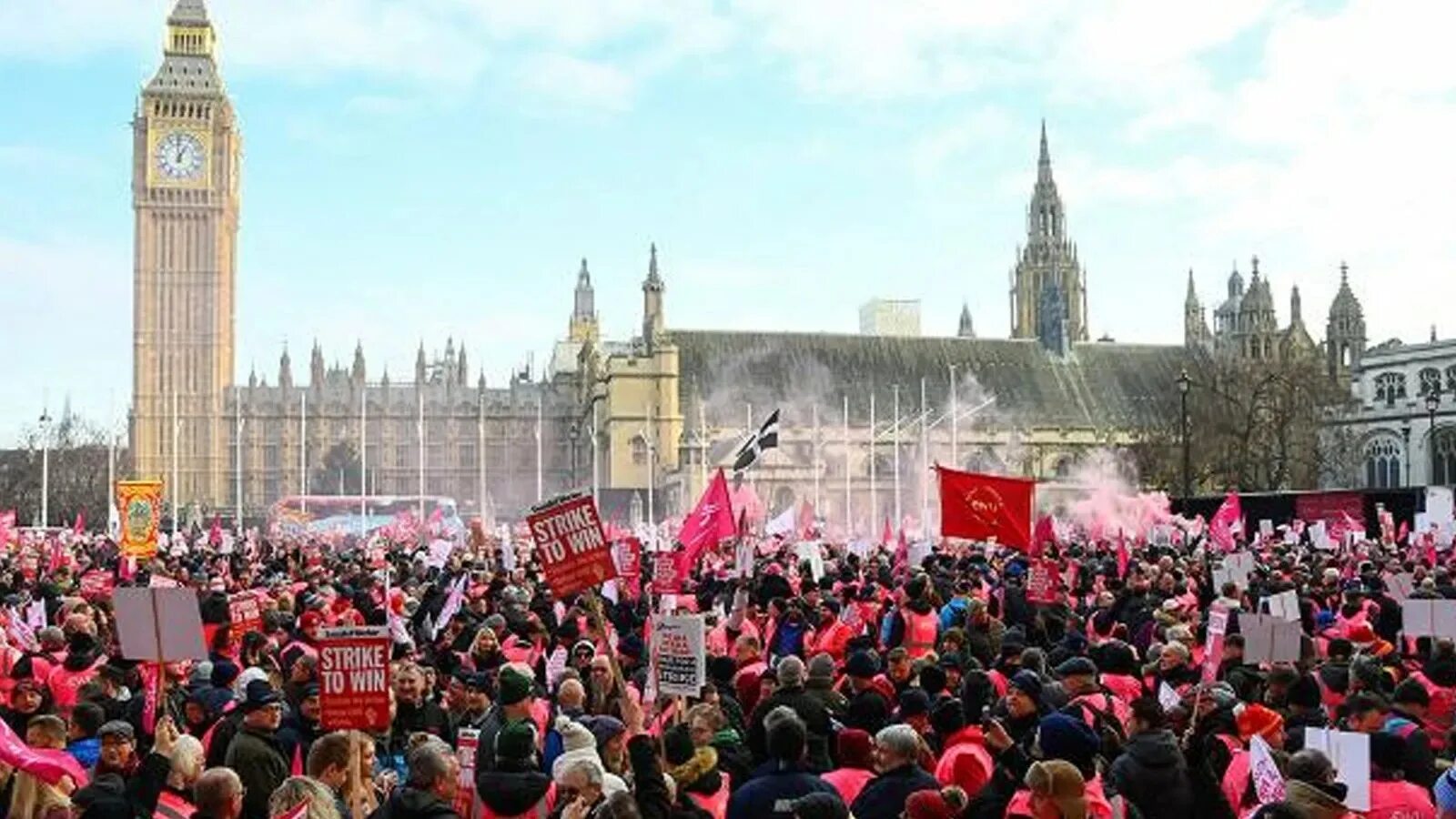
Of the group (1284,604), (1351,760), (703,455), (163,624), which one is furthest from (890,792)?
(703,455)

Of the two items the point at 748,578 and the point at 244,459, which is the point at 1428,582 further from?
the point at 244,459

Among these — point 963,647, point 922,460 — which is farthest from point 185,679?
point 922,460

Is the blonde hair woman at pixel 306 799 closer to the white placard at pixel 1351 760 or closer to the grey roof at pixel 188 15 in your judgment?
the white placard at pixel 1351 760

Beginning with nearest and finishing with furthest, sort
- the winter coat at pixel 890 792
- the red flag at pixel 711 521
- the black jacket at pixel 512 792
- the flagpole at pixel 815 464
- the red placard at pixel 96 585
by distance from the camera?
the black jacket at pixel 512 792
the winter coat at pixel 890 792
the red placard at pixel 96 585
the red flag at pixel 711 521
the flagpole at pixel 815 464

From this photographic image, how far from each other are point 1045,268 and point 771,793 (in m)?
120

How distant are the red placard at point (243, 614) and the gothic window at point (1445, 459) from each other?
75.0 metres

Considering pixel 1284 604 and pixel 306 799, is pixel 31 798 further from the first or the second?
pixel 1284 604

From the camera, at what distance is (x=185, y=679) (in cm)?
1098

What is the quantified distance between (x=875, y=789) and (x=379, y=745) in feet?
10.0

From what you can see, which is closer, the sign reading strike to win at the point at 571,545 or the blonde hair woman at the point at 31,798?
the blonde hair woman at the point at 31,798

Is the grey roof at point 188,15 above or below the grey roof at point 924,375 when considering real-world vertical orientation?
above

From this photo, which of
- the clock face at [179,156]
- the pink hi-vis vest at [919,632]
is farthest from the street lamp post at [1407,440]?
the pink hi-vis vest at [919,632]

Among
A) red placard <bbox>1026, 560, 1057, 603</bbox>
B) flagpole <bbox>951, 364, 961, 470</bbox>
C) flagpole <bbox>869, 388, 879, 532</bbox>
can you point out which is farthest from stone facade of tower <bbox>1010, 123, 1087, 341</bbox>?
red placard <bbox>1026, 560, 1057, 603</bbox>

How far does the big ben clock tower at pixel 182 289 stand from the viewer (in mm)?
107750
